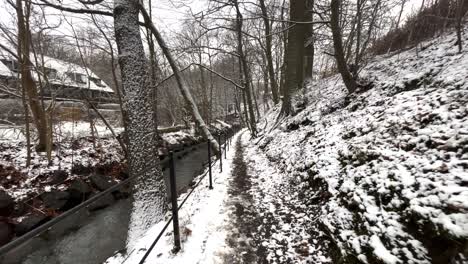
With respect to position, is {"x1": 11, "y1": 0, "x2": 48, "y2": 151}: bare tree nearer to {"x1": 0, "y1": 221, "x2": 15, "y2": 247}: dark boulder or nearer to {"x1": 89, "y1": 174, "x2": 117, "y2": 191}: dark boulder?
{"x1": 89, "y1": 174, "x2": 117, "y2": 191}: dark boulder

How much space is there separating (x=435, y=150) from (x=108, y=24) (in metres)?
11.0

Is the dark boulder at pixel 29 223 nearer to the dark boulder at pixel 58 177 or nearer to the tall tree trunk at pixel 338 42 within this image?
the dark boulder at pixel 58 177

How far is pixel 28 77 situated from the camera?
7590 millimetres

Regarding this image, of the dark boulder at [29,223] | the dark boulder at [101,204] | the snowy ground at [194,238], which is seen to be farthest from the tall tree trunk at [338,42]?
the dark boulder at [29,223]

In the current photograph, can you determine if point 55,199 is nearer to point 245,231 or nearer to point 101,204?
point 101,204

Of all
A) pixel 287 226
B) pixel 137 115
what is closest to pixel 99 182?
pixel 137 115

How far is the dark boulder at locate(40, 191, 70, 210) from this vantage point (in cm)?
628

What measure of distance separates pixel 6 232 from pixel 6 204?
1.03 m

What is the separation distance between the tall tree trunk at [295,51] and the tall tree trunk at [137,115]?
5.97 m

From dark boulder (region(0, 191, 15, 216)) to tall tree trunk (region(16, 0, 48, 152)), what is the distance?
10.1ft

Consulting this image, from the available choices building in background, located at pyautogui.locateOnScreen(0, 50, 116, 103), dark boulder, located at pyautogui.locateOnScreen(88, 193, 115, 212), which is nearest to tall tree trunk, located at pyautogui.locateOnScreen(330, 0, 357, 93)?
dark boulder, located at pyautogui.locateOnScreen(88, 193, 115, 212)

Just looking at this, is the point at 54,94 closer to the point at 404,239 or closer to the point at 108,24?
the point at 108,24

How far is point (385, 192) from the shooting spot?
7.22 ft

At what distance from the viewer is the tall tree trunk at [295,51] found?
7.52 m
